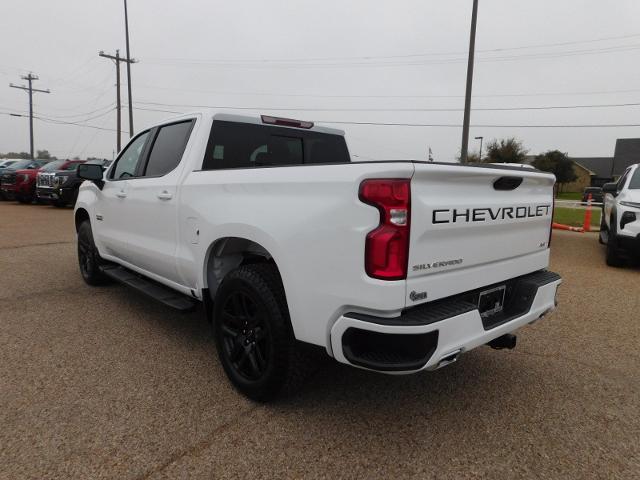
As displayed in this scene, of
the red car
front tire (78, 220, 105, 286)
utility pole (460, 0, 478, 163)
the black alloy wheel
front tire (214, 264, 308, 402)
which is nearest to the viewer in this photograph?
front tire (214, 264, 308, 402)

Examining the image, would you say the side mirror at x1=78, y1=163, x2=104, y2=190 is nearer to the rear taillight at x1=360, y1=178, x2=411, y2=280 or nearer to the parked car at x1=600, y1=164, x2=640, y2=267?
the rear taillight at x1=360, y1=178, x2=411, y2=280

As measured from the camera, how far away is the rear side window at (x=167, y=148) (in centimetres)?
353

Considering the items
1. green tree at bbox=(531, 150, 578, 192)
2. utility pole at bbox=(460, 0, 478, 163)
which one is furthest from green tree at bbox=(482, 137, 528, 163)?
utility pole at bbox=(460, 0, 478, 163)

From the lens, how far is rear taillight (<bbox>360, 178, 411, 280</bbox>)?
201 cm

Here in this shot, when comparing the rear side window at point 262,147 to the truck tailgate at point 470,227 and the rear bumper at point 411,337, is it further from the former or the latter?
the rear bumper at point 411,337

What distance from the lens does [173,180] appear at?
134 inches

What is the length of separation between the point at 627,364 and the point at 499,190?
1.93 metres

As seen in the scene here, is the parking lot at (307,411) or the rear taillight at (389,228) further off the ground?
the rear taillight at (389,228)

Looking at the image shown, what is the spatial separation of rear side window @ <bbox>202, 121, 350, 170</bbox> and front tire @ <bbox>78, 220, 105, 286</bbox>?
249 centimetres

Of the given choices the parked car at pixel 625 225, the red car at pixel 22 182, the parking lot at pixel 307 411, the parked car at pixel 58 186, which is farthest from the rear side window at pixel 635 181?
the red car at pixel 22 182

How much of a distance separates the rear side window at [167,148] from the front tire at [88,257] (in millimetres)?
1693

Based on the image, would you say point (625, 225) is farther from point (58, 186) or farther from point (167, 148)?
point (58, 186)

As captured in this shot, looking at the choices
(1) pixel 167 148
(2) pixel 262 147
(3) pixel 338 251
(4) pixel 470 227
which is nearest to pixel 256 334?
(3) pixel 338 251

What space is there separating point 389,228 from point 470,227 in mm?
545
